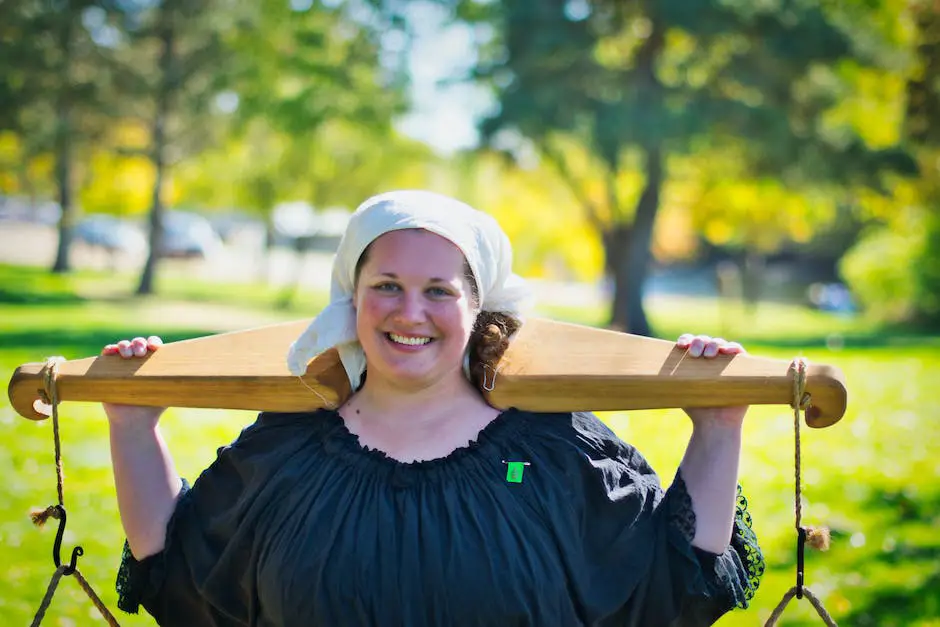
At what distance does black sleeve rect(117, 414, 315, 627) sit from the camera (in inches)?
104

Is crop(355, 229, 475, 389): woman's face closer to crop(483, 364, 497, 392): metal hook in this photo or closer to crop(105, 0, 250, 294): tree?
crop(483, 364, 497, 392): metal hook

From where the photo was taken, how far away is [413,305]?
248 centimetres

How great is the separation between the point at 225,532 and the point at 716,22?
17.7 metres

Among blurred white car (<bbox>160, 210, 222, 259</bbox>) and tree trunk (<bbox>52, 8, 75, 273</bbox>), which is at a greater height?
tree trunk (<bbox>52, 8, 75, 273</bbox>)

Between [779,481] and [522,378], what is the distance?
607 centimetres

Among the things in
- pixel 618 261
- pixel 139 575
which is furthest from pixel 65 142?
pixel 139 575

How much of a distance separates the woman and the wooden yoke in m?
0.05

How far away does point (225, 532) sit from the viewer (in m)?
2.69

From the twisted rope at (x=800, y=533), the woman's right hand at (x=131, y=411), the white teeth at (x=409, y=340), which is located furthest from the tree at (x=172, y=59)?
the twisted rope at (x=800, y=533)

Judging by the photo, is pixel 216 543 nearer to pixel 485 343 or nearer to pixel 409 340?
→ pixel 409 340

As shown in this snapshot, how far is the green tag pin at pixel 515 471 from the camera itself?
8.28 feet

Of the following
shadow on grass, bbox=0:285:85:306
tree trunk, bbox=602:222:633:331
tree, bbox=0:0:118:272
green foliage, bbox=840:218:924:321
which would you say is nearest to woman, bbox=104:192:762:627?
tree trunk, bbox=602:222:633:331

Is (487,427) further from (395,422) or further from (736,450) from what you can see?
(736,450)

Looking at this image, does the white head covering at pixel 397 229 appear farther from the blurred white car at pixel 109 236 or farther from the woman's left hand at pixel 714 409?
the blurred white car at pixel 109 236
